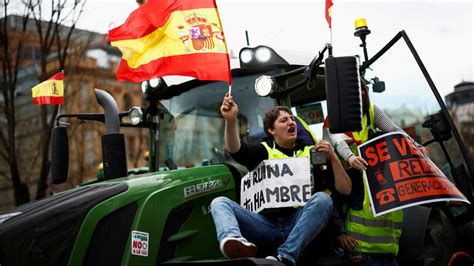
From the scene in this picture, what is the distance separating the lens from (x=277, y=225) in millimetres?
4535

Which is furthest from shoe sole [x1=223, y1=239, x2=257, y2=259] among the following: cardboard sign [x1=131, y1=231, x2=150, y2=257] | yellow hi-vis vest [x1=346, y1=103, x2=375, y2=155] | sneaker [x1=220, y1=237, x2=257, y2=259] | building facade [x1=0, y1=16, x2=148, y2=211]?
building facade [x1=0, y1=16, x2=148, y2=211]

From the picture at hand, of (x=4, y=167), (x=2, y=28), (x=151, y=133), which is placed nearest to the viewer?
(x=151, y=133)

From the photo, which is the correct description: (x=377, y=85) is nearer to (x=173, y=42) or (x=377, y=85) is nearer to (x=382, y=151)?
(x=382, y=151)

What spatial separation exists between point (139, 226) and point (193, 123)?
5.31 ft

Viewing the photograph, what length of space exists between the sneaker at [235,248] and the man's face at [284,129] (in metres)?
1.04

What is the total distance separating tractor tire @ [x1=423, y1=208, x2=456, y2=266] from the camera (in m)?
5.20

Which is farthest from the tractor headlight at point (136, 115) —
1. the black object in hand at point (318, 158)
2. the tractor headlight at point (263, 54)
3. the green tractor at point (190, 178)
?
the black object in hand at point (318, 158)

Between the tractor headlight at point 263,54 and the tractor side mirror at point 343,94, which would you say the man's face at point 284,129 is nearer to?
the tractor headlight at point 263,54

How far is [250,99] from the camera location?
17.5 feet

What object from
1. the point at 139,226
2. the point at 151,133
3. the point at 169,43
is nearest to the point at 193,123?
the point at 151,133

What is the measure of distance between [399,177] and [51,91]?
12.8 feet

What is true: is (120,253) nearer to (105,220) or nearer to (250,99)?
(105,220)

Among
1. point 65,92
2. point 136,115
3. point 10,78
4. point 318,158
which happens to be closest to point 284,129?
point 318,158

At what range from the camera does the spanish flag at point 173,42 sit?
4.74 meters
